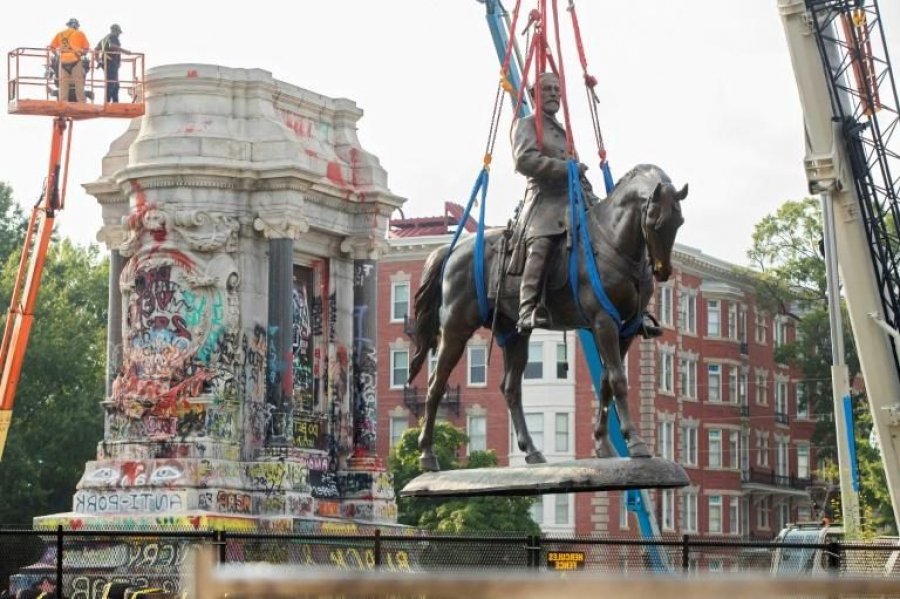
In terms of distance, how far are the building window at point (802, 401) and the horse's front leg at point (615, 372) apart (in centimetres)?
7310

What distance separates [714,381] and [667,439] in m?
5.73

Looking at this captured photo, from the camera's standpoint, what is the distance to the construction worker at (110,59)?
48.4 metres

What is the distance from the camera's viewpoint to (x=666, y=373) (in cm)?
8594

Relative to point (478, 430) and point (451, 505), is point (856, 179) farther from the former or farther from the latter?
point (478, 430)

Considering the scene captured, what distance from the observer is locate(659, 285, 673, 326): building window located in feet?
281

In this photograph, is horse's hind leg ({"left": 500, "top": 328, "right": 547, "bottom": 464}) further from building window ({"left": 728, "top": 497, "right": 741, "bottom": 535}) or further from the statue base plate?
building window ({"left": 728, "top": 497, "right": 741, "bottom": 535})

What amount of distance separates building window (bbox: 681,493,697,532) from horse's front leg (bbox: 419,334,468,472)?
230 ft

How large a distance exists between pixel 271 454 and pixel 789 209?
43.0 metres

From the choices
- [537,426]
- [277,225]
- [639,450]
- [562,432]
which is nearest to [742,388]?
[562,432]

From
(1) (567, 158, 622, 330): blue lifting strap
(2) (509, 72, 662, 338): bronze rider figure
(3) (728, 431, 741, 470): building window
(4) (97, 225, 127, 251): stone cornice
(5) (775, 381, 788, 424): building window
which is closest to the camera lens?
(1) (567, 158, 622, 330): blue lifting strap

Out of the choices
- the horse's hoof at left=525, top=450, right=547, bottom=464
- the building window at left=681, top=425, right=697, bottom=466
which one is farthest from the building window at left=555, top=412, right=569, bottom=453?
the horse's hoof at left=525, top=450, right=547, bottom=464

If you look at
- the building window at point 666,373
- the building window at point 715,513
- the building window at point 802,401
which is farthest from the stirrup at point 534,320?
the building window at point 715,513

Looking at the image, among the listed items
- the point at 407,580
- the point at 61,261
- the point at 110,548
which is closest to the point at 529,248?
the point at 407,580

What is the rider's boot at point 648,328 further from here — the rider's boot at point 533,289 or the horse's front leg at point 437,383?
the horse's front leg at point 437,383
